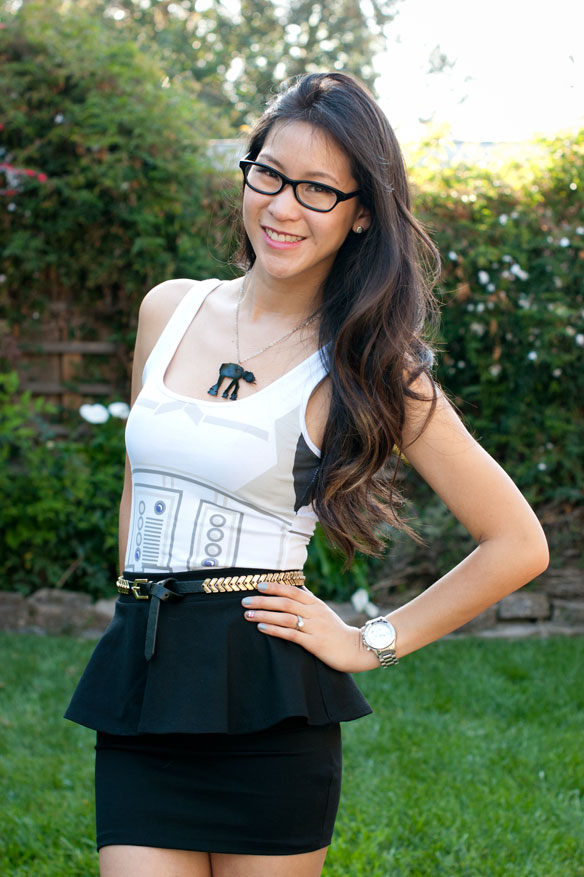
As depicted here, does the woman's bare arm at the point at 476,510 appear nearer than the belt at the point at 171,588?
No

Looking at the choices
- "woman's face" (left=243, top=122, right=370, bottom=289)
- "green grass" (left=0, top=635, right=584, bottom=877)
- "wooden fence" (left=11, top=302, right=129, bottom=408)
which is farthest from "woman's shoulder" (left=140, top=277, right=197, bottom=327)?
"wooden fence" (left=11, top=302, right=129, bottom=408)

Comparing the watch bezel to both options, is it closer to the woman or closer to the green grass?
the woman

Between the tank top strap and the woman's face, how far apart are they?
0.21m

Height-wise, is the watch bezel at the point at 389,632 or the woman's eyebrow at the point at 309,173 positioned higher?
the woman's eyebrow at the point at 309,173

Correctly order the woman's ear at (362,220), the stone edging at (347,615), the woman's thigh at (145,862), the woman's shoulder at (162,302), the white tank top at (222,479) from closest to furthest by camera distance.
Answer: the woman's thigh at (145,862)
the white tank top at (222,479)
the woman's ear at (362,220)
the woman's shoulder at (162,302)
the stone edging at (347,615)

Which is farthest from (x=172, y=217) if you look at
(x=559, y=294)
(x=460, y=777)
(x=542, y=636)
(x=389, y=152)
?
(x=389, y=152)

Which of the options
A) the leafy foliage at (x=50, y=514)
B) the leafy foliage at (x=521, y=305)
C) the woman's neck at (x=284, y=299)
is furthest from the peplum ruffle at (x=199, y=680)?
the leafy foliage at (x=521, y=305)

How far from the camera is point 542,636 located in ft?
18.4

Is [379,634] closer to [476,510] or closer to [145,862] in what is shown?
[476,510]

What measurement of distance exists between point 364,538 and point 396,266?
572 millimetres

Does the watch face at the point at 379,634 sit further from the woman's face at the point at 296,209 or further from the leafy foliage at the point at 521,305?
the leafy foliage at the point at 521,305

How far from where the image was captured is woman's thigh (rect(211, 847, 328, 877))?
1679 millimetres

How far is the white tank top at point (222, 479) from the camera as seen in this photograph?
174cm

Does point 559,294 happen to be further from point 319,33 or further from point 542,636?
point 319,33
